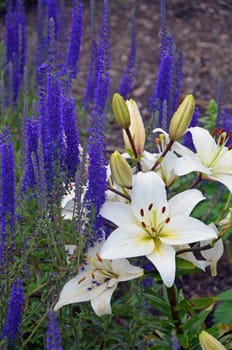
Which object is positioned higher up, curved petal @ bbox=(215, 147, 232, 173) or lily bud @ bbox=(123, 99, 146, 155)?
lily bud @ bbox=(123, 99, 146, 155)

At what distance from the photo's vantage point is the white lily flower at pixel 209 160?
1647 millimetres

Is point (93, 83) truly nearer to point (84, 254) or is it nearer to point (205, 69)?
point (84, 254)

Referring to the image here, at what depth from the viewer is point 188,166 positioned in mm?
1635

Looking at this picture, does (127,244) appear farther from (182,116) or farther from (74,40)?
(74,40)

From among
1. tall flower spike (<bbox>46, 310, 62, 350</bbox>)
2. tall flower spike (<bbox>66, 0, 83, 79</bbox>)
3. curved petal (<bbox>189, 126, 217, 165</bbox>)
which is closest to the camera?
tall flower spike (<bbox>46, 310, 62, 350</bbox>)

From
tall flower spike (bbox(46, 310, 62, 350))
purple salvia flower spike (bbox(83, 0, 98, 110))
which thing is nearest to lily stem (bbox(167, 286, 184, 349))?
tall flower spike (bbox(46, 310, 62, 350))

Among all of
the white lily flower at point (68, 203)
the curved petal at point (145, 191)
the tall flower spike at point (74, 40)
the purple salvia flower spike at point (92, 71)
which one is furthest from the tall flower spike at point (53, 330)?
the purple salvia flower spike at point (92, 71)

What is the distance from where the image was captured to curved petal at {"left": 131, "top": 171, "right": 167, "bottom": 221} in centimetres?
160

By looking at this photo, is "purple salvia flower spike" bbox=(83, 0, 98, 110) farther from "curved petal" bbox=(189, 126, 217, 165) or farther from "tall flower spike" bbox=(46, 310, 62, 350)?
"tall flower spike" bbox=(46, 310, 62, 350)

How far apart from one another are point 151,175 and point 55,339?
522 millimetres

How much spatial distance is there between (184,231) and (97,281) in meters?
0.27

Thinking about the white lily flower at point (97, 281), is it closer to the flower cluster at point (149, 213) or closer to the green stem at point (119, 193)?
the flower cluster at point (149, 213)

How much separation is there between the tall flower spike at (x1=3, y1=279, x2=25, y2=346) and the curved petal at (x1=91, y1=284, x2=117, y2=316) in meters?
0.19

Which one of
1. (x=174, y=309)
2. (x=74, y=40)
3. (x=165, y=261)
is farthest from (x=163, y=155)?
(x=74, y=40)
